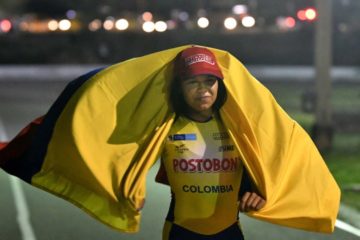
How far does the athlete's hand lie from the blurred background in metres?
3.94

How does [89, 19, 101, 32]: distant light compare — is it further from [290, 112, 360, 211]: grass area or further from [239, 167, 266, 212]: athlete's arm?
[239, 167, 266, 212]: athlete's arm

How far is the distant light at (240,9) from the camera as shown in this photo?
161 feet

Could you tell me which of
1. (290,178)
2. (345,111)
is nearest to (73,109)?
(290,178)

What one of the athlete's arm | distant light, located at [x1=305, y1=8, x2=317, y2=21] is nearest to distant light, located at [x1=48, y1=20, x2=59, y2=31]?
distant light, located at [x1=305, y1=8, x2=317, y2=21]

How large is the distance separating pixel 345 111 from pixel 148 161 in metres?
14.7

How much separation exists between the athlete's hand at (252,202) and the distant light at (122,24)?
39849 millimetres

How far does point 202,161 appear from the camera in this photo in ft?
12.0

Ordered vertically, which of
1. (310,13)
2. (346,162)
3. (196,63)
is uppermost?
(310,13)

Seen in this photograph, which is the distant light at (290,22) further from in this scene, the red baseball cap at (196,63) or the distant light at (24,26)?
the red baseball cap at (196,63)

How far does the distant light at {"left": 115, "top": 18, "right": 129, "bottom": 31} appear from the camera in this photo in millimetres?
43812

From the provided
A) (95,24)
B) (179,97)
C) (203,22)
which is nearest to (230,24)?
(203,22)

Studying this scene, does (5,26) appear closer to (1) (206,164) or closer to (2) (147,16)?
(2) (147,16)

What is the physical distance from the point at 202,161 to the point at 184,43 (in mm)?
34348

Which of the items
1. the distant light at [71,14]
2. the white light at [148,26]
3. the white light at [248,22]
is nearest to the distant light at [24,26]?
the distant light at [71,14]
